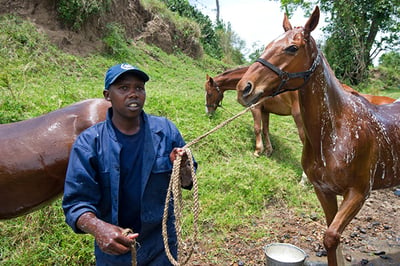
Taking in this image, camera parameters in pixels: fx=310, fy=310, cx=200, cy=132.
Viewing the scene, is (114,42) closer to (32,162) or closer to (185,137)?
(185,137)

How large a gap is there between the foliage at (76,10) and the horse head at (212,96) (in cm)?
490

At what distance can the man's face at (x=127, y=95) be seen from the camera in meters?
1.73

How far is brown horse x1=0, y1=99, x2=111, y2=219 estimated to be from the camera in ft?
8.14

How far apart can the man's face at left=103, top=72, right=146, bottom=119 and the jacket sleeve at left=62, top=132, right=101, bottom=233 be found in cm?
27

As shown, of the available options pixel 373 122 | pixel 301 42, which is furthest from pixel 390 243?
pixel 301 42

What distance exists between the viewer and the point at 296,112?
18.5 feet

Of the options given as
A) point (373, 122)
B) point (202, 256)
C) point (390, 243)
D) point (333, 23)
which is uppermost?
point (333, 23)

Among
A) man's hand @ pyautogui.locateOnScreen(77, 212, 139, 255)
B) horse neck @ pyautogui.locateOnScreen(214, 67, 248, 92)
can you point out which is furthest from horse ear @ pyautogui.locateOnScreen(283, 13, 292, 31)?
horse neck @ pyautogui.locateOnScreen(214, 67, 248, 92)

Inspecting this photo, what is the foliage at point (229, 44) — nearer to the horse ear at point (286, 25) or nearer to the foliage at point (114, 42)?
the foliage at point (114, 42)

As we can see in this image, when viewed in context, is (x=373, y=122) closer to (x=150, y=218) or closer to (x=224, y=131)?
(x=150, y=218)

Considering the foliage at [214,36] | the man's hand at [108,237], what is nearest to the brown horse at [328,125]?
the man's hand at [108,237]

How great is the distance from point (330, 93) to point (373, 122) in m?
0.58

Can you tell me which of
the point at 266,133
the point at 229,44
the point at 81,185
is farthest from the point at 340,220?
the point at 229,44

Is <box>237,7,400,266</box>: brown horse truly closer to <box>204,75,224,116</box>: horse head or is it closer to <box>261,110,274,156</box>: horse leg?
<box>261,110,274,156</box>: horse leg
